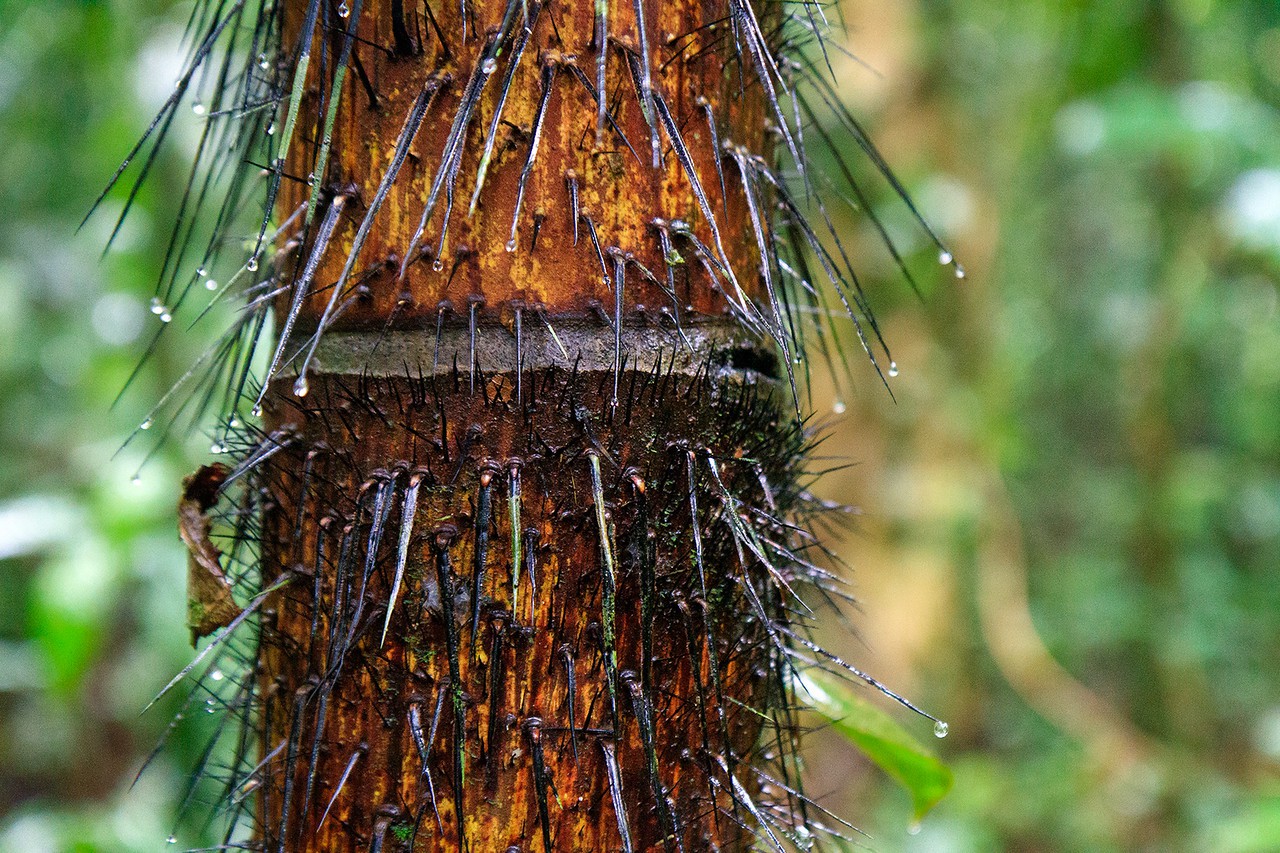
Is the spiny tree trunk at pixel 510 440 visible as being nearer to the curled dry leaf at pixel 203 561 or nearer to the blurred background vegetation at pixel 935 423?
the curled dry leaf at pixel 203 561

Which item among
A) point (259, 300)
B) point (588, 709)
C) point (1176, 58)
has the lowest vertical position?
point (588, 709)

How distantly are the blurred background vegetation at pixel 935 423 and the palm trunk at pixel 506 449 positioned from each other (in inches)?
55.2

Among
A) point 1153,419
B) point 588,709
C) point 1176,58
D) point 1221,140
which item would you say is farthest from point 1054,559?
point 588,709

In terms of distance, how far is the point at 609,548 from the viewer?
2.18 feet

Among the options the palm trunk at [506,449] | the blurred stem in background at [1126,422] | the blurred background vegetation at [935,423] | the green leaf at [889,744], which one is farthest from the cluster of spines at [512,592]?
the blurred stem in background at [1126,422]

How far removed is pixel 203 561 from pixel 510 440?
0.29m

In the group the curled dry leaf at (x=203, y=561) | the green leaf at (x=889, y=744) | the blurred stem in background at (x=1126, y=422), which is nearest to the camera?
the curled dry leaf at (x=203, y=561)

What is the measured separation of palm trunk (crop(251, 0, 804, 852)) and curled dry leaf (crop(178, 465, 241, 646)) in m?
0.11

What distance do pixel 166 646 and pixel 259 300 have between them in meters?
Result: 1.98

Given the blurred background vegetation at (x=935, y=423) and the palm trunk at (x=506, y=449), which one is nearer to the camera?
the palm trunk at (x=506, y=449)

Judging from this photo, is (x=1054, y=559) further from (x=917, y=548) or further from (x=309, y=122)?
(x=309, y=122)

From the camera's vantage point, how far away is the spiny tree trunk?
2.19 feet

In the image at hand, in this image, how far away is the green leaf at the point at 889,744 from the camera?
41.5 inches

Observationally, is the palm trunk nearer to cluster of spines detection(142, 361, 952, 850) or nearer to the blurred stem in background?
cluster of spines detection(142, 361, 952, 850)
